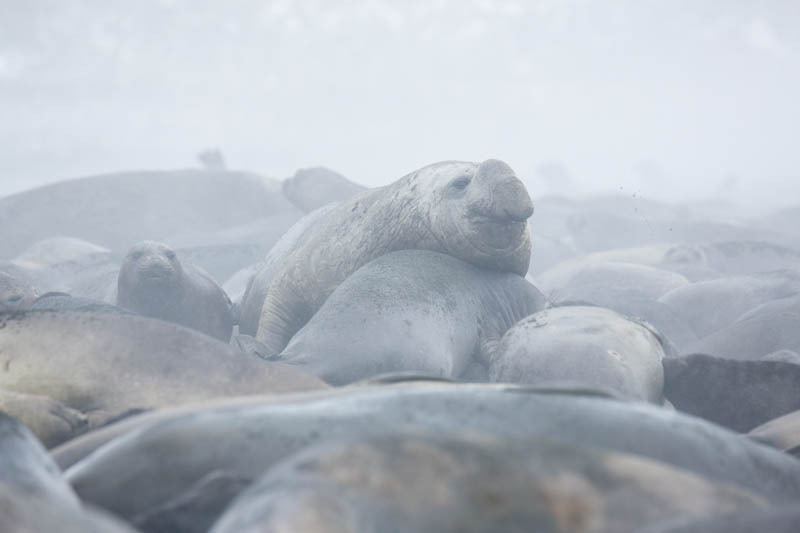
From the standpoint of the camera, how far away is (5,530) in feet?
4.50

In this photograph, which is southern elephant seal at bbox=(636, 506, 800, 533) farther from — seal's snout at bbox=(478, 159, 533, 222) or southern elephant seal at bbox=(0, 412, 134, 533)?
seal's snout at bbox=(478, 159, 533, 222)

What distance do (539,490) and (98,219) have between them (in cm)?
1241

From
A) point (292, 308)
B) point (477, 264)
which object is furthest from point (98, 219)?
point (477, 264)

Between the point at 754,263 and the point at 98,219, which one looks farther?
the point at 98,219

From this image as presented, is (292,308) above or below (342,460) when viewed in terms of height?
below

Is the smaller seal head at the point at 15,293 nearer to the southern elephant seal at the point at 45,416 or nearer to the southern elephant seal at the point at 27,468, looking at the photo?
the southern elephant seal at the point at 45,416

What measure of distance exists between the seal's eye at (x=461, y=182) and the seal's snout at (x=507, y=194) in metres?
0.37

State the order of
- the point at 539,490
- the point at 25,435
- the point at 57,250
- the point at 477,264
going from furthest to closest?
1. the point at 57,250
2. the point at 477,264
3. the point at 25,435
4. the point at 539,490

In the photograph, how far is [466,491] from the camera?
1.50m

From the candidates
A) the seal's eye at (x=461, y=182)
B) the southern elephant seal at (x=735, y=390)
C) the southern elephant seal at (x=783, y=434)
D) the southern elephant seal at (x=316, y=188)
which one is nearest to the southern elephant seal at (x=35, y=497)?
the southern elephant seal at (x=783, y=434)

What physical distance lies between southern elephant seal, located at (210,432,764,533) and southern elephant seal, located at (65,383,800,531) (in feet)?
0.76

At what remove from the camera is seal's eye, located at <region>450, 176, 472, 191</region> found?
226 inches

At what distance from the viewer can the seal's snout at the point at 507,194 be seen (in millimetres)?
5133

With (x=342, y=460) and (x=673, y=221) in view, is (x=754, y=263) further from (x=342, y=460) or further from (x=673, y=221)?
(x=342, y=460)
